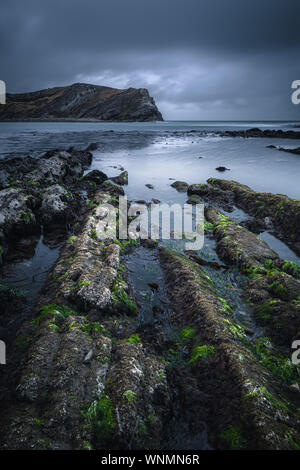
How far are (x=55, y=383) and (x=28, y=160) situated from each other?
21656 millimetres

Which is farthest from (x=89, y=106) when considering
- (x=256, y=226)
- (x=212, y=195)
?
(x=256, y=226)

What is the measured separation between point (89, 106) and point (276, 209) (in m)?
206

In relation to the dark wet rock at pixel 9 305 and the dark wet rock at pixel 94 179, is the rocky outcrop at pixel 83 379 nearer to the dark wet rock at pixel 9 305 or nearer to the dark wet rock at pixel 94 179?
the dark wet rock at pixel 9 305

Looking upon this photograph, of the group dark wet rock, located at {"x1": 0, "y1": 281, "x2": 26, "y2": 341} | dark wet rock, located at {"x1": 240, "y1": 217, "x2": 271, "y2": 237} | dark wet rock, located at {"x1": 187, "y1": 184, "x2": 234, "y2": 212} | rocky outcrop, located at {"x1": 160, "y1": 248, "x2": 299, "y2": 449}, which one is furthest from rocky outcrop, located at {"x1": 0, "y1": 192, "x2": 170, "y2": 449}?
dark wet rock, located at {"x1": 187, "y1": 184, "x2": 234, "y2": 212}

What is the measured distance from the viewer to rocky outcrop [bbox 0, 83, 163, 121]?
548 ft

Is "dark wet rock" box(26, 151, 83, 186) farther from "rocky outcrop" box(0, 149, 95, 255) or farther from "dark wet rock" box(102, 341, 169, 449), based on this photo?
"dark wet rock" box(102, 341, 169, 449)

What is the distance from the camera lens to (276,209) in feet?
38.4

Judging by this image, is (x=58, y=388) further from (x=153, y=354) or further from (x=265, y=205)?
(x=265, y=205)

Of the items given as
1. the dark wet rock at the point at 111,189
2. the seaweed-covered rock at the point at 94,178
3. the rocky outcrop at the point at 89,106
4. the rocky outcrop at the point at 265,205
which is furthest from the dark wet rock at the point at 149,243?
the rocky outcrop at the point at 89,106

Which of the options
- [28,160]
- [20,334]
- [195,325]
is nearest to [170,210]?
[195,325]

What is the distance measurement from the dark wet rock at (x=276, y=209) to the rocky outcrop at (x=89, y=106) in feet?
575

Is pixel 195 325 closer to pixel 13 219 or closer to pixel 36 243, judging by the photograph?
pixel 36 243

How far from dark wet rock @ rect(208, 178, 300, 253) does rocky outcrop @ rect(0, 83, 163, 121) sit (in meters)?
175

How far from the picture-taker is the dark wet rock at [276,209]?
9977 mm
